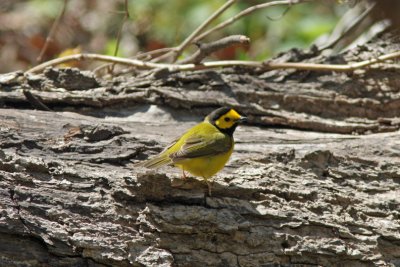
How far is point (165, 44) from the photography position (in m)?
8.49

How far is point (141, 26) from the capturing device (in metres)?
8.88

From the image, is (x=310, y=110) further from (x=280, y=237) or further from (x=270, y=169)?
(x=280, y=237)

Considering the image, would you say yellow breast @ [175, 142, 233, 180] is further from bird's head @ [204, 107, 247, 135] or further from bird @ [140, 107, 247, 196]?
bird's head @ [204, 107, 247, 135]

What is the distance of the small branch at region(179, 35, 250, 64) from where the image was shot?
4177 millimetres

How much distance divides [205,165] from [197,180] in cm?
15

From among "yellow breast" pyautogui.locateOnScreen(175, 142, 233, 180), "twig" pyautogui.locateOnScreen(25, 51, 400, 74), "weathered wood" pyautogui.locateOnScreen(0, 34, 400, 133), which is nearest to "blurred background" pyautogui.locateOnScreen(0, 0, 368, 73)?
"twig" pyautogui.locateOnScreen(25, 51, 400, 74)

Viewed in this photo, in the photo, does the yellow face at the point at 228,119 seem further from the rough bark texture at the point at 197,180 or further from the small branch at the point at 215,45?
the small branch at the point at 215,45

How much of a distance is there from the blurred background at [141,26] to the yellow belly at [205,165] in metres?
3.96

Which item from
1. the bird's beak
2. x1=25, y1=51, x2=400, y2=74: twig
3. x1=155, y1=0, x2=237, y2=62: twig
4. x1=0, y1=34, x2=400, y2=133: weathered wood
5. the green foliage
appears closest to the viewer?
the bird's beak

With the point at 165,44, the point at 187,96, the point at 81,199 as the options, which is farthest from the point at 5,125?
the point at 165,44

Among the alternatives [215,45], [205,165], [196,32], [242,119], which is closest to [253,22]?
[196,32]

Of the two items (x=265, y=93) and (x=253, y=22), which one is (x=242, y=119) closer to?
(x=265, y=93)

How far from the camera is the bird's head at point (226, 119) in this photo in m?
4.24

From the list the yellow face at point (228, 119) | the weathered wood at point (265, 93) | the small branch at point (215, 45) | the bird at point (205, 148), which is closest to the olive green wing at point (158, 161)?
the bird at point (205, 148)
